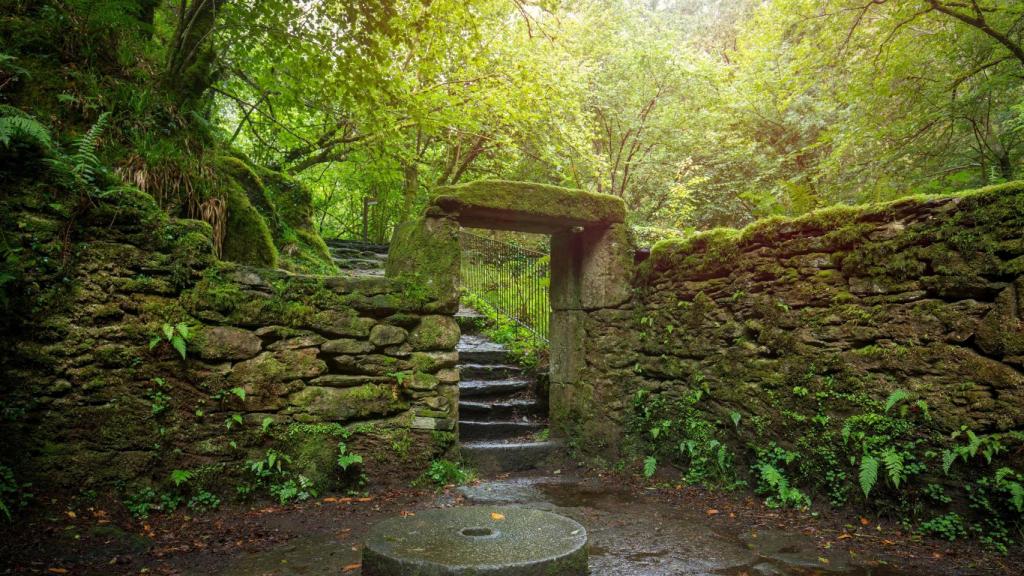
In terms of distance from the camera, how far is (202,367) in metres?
4.04

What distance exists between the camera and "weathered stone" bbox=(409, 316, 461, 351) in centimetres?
501

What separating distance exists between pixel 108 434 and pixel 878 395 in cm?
545

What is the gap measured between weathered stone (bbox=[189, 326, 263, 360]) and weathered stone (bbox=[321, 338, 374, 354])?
548 millimetres

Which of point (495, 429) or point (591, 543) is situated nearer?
point (591, 543)

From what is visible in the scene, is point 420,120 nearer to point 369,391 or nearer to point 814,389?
point 369,391

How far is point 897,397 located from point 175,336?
17.1ft

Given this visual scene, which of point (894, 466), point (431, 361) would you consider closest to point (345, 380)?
point (431, 361)

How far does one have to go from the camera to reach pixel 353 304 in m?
4.75

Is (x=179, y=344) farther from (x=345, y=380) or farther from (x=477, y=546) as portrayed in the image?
(x=477, y=546)

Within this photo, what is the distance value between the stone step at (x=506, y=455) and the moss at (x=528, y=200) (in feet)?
8.48

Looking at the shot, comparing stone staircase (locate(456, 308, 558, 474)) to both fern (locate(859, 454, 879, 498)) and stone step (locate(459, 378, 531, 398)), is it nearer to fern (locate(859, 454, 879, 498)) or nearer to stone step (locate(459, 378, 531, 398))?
stone step (locate(459, 378, 531, 398))

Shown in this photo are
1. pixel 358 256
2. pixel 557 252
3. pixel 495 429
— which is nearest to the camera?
pixel 495 429

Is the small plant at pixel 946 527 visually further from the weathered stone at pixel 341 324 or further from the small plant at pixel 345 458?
the weathered stone at pixel 341 324

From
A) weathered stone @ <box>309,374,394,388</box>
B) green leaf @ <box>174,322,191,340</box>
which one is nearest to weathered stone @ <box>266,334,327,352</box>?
weathered stone @ <box>309,374,394,388</box>
